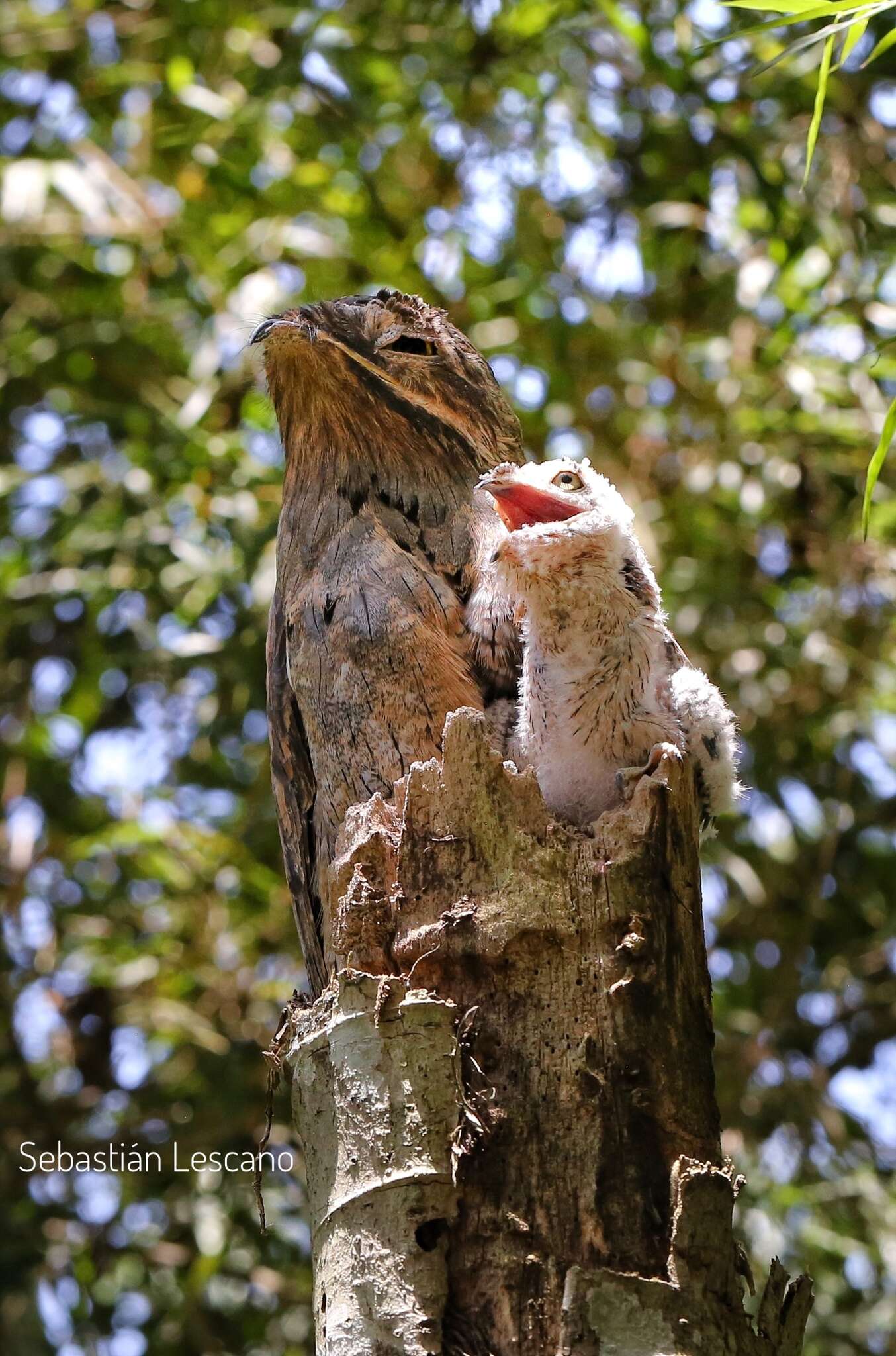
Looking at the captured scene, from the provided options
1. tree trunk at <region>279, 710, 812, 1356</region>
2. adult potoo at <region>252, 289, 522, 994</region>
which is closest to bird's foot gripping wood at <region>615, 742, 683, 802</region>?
tree trunk at <region>279, 710, 812, 1356</region>

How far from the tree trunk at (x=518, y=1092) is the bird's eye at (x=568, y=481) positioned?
0.43m

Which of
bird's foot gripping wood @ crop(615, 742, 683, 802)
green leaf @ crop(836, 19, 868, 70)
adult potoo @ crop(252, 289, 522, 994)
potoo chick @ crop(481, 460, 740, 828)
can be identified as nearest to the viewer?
green leaf @ crop(836, 19, 868, 70)

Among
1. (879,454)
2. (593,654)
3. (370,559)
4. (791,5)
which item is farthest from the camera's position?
(370,559)

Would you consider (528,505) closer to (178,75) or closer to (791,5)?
(791,5)

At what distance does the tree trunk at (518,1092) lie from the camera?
1933 millimetres

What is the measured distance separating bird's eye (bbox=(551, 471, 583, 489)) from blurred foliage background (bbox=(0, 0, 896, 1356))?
2164 millimetres

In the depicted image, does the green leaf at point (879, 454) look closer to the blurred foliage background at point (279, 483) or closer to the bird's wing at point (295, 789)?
the bird's wing at point (295, 789)

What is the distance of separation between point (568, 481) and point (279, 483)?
7.57ft

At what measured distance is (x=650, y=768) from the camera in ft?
7.53

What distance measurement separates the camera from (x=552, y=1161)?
201 cm

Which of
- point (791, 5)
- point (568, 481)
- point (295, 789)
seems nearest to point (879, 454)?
point (568, 481)

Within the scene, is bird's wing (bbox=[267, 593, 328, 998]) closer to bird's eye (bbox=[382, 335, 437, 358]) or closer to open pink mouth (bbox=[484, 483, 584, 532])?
bird's eye (bbox=[382, 335, 437, 358])

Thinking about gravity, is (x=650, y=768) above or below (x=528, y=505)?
below

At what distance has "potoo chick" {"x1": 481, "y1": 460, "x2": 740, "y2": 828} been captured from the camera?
239cm
